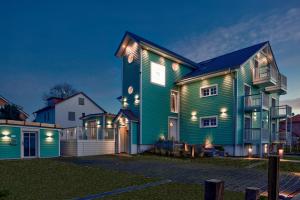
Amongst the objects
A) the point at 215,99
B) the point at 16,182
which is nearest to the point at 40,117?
the point at 215,99

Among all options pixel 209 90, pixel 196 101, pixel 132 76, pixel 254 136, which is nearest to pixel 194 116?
pixel 196 101

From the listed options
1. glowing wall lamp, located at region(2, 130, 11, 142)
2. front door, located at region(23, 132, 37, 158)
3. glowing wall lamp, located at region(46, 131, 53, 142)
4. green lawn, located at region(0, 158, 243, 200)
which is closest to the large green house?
glowing wall lamp, located at region(46, 131, 53, 142)

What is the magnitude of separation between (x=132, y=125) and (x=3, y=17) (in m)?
98.8

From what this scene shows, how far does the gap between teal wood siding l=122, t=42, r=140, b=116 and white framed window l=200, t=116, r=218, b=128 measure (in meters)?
6.32

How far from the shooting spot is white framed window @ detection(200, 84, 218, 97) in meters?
20.1

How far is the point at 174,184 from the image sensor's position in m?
7.44

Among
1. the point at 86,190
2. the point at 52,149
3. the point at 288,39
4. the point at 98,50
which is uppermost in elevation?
the point at 98,50

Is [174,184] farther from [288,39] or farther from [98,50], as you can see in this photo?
[98,50]

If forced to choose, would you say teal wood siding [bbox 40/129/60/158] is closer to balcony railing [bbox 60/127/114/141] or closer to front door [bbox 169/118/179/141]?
balcony railing [bbox 60/127/114/141]

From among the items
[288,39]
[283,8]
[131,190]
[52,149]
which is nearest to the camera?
[131,190]

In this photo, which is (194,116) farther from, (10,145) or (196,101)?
(10,145)

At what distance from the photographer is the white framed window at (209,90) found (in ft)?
65.8

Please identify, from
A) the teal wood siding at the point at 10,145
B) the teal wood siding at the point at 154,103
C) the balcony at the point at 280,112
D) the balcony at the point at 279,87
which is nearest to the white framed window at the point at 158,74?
the teal wood siding at the point at 154,103

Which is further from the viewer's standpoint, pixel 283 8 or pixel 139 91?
pixel 283 8
